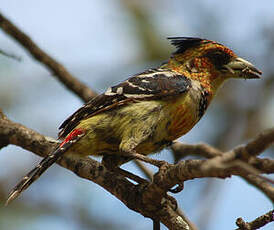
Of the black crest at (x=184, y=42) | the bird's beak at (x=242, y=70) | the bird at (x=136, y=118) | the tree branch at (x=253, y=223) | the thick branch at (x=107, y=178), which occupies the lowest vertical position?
the tree branch at (x=253, y=223)

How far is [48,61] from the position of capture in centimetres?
471

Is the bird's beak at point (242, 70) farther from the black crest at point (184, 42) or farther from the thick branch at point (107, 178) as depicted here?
the thick branch at point (107, 178)

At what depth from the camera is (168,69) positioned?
432 centimetres

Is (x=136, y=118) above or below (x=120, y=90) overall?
below

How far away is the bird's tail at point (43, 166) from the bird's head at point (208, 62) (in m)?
1.20

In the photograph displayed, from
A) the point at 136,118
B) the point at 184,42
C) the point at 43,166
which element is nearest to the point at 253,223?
the point at 136,118

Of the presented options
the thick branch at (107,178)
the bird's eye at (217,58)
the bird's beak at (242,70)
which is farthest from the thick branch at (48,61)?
the bird's beak at (242,70)

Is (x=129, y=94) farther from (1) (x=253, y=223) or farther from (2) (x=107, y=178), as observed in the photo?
(1) (x=253, y=223)

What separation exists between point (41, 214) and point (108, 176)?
7.29 ft

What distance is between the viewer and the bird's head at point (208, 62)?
4246mm

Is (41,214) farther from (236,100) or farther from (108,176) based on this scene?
(236,100)

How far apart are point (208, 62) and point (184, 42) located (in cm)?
28

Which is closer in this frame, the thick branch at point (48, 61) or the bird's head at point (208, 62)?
the bird's head at point (208, 62)

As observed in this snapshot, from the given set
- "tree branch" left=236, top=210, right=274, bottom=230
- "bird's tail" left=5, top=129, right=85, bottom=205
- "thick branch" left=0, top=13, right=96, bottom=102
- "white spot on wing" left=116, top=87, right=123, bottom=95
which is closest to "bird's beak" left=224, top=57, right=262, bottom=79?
"white spot on wing" left=116, top=87, right=123, bottom=95
